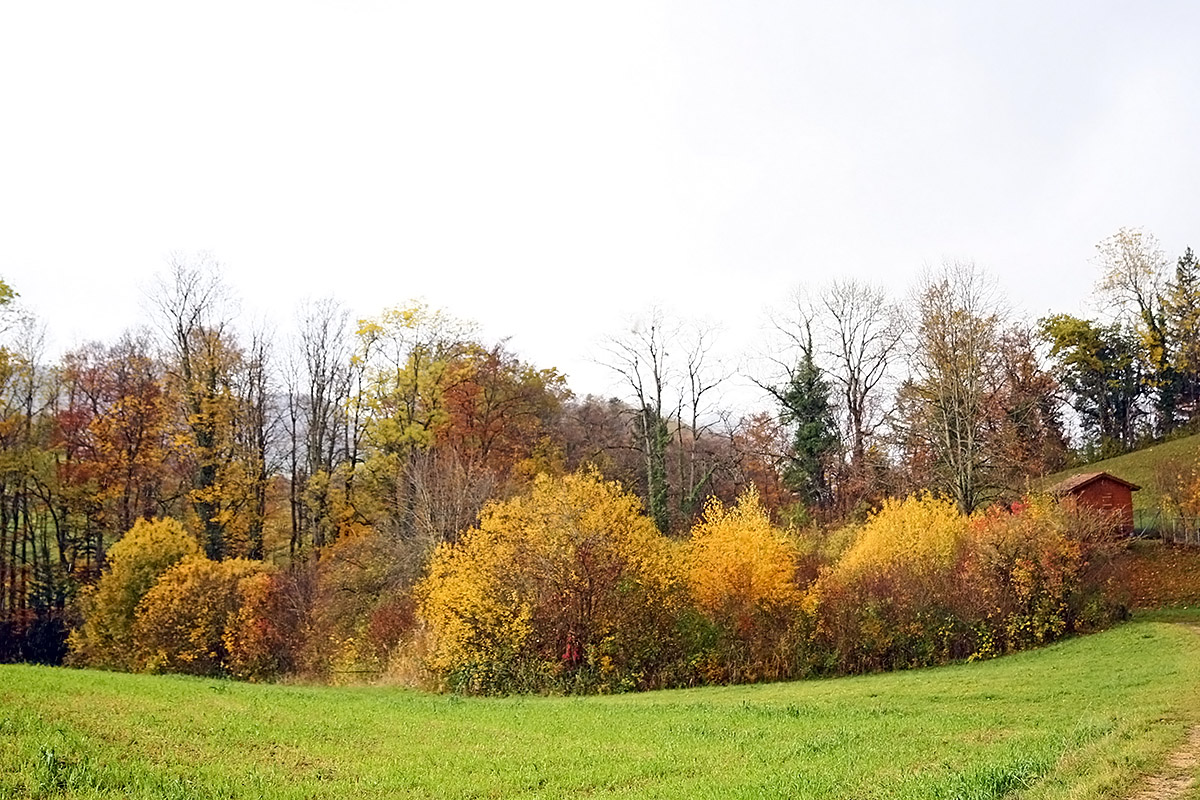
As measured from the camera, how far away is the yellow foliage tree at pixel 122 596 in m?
35.5

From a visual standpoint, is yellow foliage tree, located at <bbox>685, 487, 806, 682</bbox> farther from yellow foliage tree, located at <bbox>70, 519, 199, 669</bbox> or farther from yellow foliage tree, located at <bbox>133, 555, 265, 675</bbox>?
yellow foliage tree, located at <bbox>70, 519, 199, 669</bbox>

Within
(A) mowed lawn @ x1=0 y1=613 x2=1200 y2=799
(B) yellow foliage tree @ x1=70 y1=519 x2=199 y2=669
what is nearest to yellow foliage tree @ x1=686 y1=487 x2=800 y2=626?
(A) mowed lawn @ x1=0 y1=613 x2=1200 y2=799

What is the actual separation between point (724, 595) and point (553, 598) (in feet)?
19.7

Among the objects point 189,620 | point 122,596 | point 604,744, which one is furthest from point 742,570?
point 122,596

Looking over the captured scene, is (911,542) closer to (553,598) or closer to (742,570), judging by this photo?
(742,570)

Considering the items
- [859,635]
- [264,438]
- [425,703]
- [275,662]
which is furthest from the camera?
[264,438]

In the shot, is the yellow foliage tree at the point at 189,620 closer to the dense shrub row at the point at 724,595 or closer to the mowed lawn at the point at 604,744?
the dense shrub row at the point at 724,595

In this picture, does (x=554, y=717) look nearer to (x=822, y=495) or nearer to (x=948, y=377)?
(x=948, y=377)

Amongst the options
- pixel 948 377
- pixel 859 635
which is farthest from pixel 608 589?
pixel 948 377

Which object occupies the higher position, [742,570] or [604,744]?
[742,570]

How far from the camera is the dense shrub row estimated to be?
27.3 meters

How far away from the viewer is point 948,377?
1490 inches

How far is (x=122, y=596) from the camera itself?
3556cm

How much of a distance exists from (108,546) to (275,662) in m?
13.7
